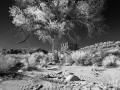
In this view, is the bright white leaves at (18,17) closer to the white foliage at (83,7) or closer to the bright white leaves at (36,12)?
the bright white leaves at (36,12)

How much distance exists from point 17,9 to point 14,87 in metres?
14.8

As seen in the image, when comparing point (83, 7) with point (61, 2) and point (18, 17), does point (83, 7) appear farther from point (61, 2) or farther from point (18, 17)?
point (18, 17)

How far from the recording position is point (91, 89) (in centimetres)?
332

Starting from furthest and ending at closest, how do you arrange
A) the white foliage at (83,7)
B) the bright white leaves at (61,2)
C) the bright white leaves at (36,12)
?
the bright white leaves at (61,2), the white foliage at (83,7), the bright white leaves at (36,12)

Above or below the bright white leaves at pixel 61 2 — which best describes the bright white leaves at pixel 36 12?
below

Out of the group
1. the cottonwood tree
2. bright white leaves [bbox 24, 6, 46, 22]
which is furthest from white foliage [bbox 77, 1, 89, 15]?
bright white leaves [bbox 24, 6, 46, 22]

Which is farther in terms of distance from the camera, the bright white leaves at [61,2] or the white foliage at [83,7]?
the bright white leaves at [61,2]

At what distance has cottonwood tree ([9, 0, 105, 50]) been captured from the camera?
16.6m

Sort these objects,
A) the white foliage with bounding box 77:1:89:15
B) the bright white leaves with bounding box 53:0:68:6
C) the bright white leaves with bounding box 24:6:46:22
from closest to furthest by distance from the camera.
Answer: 1. the bright white leaves with bounding box 24:6:46:22
2. the white foliage with bounding box 77:1:89:15
3. the bright white leaves with bounding box 53:0:68:6

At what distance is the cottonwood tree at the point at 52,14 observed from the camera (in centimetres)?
1658

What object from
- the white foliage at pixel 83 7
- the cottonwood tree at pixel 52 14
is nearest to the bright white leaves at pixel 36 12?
the cottonwood tree at pixel 52 14

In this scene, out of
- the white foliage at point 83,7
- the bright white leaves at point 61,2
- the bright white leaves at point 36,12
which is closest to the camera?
the bright white leaves at point 36,12

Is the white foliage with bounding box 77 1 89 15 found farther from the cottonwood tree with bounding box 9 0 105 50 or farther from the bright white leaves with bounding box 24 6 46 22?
the bright white leaves with bounding box 24 6 46 22

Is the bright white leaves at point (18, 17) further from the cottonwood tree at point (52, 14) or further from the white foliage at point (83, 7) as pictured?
the white foliage at point (83, 7)
